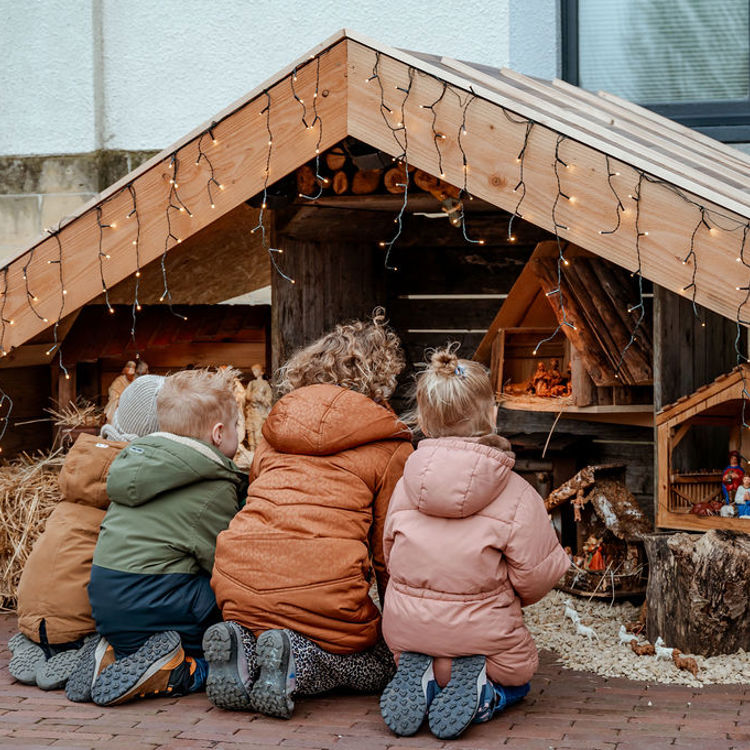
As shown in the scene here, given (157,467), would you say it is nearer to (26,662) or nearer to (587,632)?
(26,662)

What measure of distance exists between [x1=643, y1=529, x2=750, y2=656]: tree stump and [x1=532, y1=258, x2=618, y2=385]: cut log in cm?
94

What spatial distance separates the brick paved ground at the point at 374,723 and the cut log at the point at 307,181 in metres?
2.57

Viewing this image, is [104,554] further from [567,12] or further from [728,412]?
[567,12]

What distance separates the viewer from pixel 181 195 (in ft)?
15.9

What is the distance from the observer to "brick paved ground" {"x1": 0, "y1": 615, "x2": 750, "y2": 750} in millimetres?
3451

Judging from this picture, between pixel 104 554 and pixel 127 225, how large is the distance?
160 cm

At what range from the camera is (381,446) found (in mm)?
4066

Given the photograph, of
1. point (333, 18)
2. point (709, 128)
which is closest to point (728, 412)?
point (709, 128)

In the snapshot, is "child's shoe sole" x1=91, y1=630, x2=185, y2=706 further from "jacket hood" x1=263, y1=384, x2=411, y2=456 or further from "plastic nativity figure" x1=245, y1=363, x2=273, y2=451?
"plastic nativity figure" x1=245, y1=363, x2=273, y2=451

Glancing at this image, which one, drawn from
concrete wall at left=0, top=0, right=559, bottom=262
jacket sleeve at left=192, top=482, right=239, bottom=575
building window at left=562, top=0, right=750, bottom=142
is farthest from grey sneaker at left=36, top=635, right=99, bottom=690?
building window at left=562, top=0, right=750, bottom=142

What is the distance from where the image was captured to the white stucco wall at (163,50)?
6.64 m

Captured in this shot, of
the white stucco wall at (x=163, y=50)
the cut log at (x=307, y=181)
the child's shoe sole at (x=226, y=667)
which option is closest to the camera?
the child's shoe sole at (x=226, y=667)

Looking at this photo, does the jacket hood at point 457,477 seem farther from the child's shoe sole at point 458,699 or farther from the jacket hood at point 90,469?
the jacket hood at point 90,469

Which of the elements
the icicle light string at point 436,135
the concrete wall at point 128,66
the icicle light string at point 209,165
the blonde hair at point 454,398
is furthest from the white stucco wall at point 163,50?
the blonde hair at point 454,398
